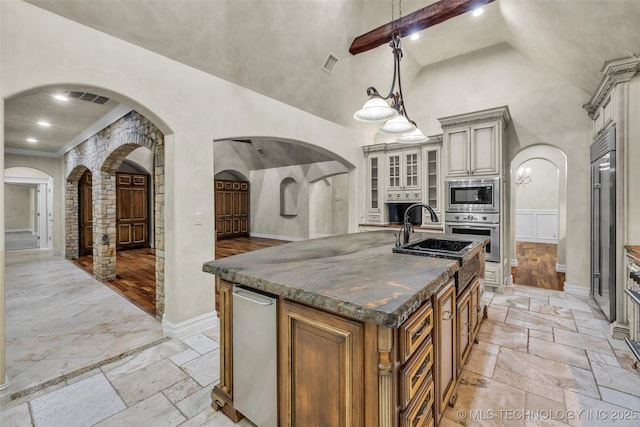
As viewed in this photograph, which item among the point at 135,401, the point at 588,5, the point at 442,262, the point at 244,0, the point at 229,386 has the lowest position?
the point at 135,401

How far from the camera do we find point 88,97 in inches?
142

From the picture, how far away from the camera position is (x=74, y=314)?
347 centimetres

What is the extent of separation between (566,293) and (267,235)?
823 centimetres

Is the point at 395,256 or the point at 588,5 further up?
the point at 588,5

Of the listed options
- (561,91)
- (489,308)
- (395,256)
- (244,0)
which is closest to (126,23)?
(244,0)

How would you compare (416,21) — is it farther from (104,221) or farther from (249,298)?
(104,221)

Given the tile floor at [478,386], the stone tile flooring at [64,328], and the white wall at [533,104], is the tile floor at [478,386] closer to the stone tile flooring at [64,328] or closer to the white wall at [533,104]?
the stone tile flooring at [64,328]

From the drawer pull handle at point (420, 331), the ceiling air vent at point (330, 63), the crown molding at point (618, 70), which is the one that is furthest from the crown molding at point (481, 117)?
the drawer pull handle at point (420, 331)

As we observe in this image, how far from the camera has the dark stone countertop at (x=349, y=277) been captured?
1.07 m

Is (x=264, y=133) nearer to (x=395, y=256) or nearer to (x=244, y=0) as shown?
(x=244, y=0)

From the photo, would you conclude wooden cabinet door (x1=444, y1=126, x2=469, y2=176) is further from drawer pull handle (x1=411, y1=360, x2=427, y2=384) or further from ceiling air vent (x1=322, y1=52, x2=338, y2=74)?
drawer pull handle (x1=411, y1=360, x2=427, y2=384)

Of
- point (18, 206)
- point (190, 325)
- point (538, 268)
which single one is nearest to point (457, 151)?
point (538, 268)

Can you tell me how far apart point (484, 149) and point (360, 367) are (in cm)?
404

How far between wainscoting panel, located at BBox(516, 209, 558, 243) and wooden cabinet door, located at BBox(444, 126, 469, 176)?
20.8 ft
